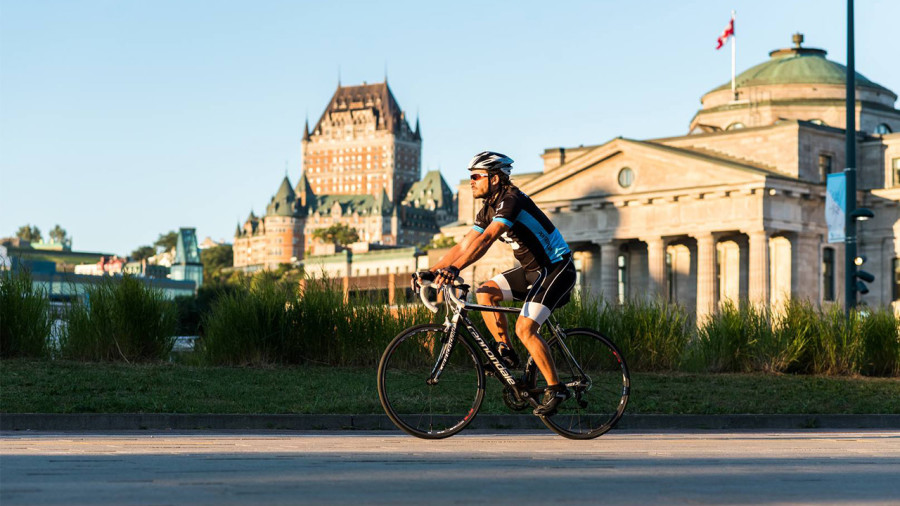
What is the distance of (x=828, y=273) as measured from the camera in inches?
2564

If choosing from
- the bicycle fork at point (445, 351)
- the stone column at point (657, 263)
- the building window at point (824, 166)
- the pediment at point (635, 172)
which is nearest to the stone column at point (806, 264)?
the building window at point (824, 166)

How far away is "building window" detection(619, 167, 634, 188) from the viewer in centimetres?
6698

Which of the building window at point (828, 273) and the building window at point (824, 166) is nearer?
the building window at point (824, 166)

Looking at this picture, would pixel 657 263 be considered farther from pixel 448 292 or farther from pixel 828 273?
pixel 448 292

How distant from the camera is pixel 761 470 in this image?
8750mm

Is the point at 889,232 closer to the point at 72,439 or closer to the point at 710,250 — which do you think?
the point at 710,250

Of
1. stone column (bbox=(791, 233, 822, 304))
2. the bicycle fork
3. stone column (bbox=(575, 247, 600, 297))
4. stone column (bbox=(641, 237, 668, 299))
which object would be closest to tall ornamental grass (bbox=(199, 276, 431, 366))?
the bicycle fork

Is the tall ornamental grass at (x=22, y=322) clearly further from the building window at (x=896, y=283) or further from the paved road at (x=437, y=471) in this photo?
the building window at (x=896, y=283)

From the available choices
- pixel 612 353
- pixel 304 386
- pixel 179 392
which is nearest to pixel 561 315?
pixel 304 386

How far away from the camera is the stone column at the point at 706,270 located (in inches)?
2507

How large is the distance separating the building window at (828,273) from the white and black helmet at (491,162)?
56.6 metres

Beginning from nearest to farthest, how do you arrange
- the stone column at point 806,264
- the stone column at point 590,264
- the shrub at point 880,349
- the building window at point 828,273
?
the shrub at point 880,349 < the stone column at point 806,264 < the building window at point 828,273 < the stone column at point 590,264

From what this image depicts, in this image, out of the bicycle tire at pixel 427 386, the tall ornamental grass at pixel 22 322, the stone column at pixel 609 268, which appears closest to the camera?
the bicycle tire at pixel 427 386

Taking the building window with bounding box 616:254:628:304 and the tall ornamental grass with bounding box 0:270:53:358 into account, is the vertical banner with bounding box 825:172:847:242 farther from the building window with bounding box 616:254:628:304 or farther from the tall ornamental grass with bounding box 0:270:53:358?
the building window with bounding box 616:254:628:304
